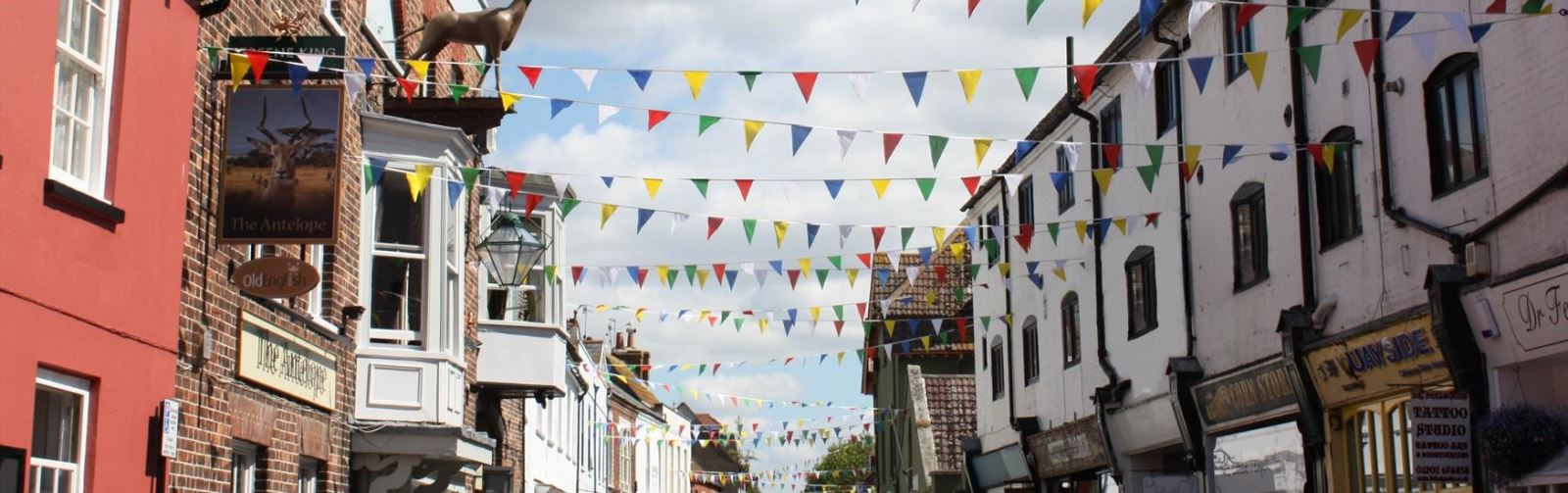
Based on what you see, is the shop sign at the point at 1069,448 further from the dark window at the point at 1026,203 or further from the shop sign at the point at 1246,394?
the shop sign at the point at 1246,394

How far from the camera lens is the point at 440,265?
51.2ft

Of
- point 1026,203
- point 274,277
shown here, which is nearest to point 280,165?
point 274,277

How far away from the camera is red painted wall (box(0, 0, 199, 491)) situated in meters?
8.77

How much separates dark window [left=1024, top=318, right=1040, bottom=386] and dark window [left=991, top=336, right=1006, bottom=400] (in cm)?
171

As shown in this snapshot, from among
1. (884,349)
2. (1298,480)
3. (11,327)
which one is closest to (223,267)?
(11,327)

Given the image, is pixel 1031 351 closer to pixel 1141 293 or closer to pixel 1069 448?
pixel 1069 448

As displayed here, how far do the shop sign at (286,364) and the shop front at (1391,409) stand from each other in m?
8.77

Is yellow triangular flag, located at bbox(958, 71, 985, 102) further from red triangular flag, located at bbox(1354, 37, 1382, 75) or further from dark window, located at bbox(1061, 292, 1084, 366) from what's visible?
dark window, located at bbox(1061, 292, 1084, 366)

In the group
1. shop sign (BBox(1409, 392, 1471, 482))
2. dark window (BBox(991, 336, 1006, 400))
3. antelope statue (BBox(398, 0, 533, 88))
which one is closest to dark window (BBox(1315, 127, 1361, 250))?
shop sign (BBox(1409, 392, 1471, 482))

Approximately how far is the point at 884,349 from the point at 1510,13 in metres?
24.6

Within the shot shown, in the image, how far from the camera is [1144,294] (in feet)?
71.2

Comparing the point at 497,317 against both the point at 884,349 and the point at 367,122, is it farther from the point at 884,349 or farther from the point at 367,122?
the point at 884,349

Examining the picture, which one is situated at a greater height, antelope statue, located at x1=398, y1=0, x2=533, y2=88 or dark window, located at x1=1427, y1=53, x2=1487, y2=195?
antelope statue, located at x1=398, y1=0, x2=533, y2=88

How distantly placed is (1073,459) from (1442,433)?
12297mm
